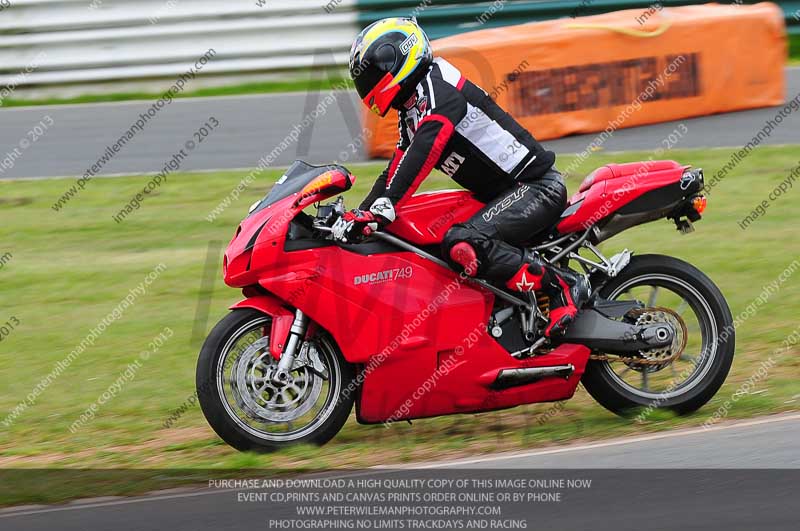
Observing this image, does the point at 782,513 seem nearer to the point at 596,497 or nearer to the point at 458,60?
the point at 596,497

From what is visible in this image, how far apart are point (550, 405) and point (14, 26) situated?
12501mm

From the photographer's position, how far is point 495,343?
19.5ft

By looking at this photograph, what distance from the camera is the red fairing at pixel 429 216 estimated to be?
590 cm

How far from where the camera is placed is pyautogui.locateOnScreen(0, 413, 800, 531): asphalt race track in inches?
179

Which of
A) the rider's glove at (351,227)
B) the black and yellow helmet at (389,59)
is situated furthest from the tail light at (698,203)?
the rider's glove at (351,227)

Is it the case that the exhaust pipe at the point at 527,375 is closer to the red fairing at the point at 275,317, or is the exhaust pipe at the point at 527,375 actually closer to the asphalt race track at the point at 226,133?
the red fairing at the point at 275,317

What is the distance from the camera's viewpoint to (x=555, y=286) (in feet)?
19.7

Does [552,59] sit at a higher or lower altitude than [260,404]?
higher

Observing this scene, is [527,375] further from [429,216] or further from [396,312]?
[429,216]

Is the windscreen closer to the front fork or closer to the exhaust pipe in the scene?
the front fork

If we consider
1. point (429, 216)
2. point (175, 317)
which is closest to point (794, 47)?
point (175, 317)

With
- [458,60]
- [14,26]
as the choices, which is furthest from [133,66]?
[458,60]

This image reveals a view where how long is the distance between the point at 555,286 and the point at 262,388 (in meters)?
1.59

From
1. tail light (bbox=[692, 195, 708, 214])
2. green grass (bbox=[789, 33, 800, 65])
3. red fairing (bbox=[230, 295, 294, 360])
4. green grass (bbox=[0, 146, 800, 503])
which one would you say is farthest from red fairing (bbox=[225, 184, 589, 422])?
green grass (bbox=[789, 33, 800, 65])
